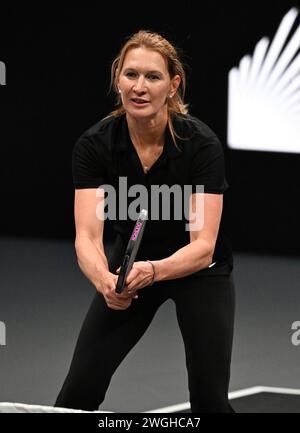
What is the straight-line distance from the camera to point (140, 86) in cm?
310

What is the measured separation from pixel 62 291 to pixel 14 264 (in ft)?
1.87

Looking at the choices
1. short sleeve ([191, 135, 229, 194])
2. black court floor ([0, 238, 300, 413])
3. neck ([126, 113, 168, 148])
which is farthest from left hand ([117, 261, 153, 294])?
black court floor ([0, 238, 300, 413])

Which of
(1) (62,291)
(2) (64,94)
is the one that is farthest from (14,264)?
(2) (64,94)

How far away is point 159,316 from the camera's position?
17.9 feet

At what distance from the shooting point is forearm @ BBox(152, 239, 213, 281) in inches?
122

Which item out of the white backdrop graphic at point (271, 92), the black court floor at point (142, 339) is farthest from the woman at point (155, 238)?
the white backdrop graphic at point (271, 92)

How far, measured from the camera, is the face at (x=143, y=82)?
312cm

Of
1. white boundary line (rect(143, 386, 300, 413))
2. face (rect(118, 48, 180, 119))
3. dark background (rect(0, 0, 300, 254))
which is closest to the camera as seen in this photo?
face (rect(118, 48, 180, 119))

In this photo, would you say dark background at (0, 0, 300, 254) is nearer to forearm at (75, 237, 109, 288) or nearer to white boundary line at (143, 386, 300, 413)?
white boundary line at (143, 386, 300, 413)

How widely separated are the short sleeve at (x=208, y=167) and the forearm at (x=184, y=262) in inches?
7.0

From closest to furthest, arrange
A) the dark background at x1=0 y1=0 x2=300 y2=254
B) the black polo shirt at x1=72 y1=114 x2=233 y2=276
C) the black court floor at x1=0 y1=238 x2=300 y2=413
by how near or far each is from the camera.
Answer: the black polo shirt at x1=72 y1=114 x2=233 y2=276
the black court floor at x1=0 y1=238 x2=300 y2=413
the dark background at x1=0 y1=0 x2=300 y2=254

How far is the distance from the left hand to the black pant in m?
0.19

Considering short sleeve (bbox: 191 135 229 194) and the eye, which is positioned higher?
the eye

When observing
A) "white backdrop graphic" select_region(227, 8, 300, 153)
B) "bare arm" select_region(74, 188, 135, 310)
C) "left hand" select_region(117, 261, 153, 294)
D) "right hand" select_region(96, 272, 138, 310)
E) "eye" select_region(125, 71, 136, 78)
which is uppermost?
"white backdrop graphic" select_region(227, 8, 300, 153)
